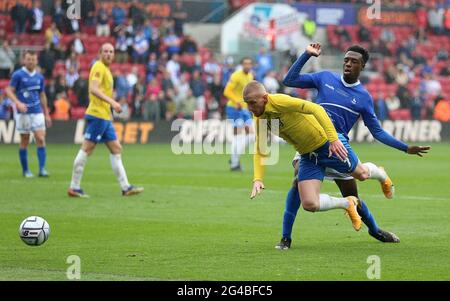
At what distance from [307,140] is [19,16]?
25.1 metres

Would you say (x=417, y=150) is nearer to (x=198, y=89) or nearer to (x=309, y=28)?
(x=198, y=89)

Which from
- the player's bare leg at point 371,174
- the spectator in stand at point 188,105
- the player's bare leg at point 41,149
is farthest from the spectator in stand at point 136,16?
the player's bare leg at point 371,174

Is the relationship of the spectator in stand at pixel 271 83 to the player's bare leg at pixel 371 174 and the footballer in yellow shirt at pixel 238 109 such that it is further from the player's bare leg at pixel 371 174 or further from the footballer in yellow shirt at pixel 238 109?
the player's bare leg at pixel 371 174

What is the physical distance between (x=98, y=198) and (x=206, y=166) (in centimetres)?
752

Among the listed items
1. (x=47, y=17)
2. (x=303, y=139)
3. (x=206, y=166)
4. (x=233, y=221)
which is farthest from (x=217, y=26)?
(x=303, y=139)

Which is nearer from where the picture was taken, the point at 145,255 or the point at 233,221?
the point at 145,255

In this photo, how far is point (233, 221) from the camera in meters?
13.5

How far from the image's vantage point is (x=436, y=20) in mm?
44531

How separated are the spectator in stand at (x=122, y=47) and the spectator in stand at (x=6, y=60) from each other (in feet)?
13.1

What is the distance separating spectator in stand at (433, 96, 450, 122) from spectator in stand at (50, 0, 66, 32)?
14352 millimetres

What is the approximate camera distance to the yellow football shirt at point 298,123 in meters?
10.2

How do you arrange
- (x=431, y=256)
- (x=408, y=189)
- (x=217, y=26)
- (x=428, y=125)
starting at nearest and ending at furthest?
1. (x=431, y=256)
2. (x=408, y=189)
3. (x=428, y=125)
4. (x=217, y=26)

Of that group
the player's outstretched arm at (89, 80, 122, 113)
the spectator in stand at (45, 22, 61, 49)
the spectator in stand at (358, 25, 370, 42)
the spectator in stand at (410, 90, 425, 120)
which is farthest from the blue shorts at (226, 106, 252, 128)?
the spectator in stand at (358, 25, 370, 42)

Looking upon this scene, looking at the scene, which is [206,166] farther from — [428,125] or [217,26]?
[217,26]
